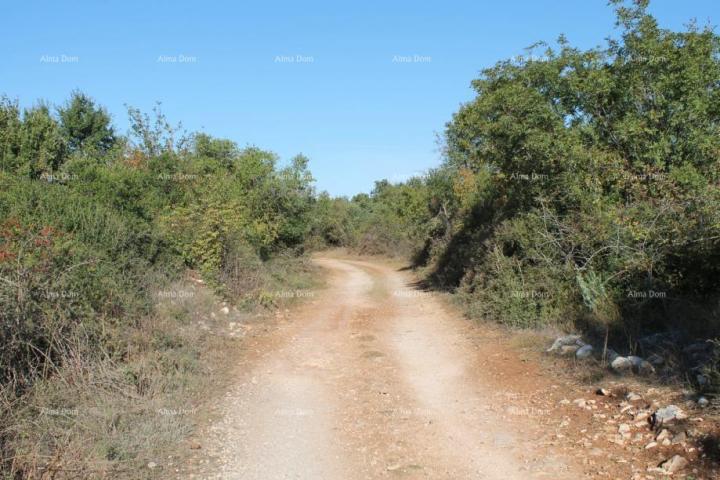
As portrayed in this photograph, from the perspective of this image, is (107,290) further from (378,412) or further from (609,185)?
(609,185)

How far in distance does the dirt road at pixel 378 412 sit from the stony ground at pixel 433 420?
2 centimetres

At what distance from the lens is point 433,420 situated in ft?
22.7

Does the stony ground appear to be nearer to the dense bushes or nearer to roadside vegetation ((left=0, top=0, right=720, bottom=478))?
roadside vegetation ((left=0, top=0, right=720, bottom=478))

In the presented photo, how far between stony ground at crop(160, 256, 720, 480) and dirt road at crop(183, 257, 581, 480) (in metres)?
0.02

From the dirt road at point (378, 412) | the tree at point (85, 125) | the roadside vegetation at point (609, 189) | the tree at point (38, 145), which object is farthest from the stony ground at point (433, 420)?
the tree at point (85, 125)

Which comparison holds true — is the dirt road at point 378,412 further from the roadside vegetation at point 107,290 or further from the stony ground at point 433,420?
the roadside vegetation at point 107,290

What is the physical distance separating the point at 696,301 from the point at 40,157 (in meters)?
17.6

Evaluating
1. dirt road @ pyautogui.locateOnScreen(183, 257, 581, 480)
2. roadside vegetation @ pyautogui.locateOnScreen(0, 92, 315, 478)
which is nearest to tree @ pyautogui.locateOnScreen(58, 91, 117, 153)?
roadside vegetation @ pyautogui.locateOnScreen(0, 92, 315, 478)

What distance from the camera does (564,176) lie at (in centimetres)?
1216

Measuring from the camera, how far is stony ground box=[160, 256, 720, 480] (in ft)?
17.9

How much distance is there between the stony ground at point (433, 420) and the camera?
545 cm

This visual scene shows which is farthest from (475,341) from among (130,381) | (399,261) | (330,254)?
(330,254)

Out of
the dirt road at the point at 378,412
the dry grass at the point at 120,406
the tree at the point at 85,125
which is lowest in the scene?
the dirt road at the point at 378,412

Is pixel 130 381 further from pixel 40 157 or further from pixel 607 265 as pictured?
pixel 40 157
